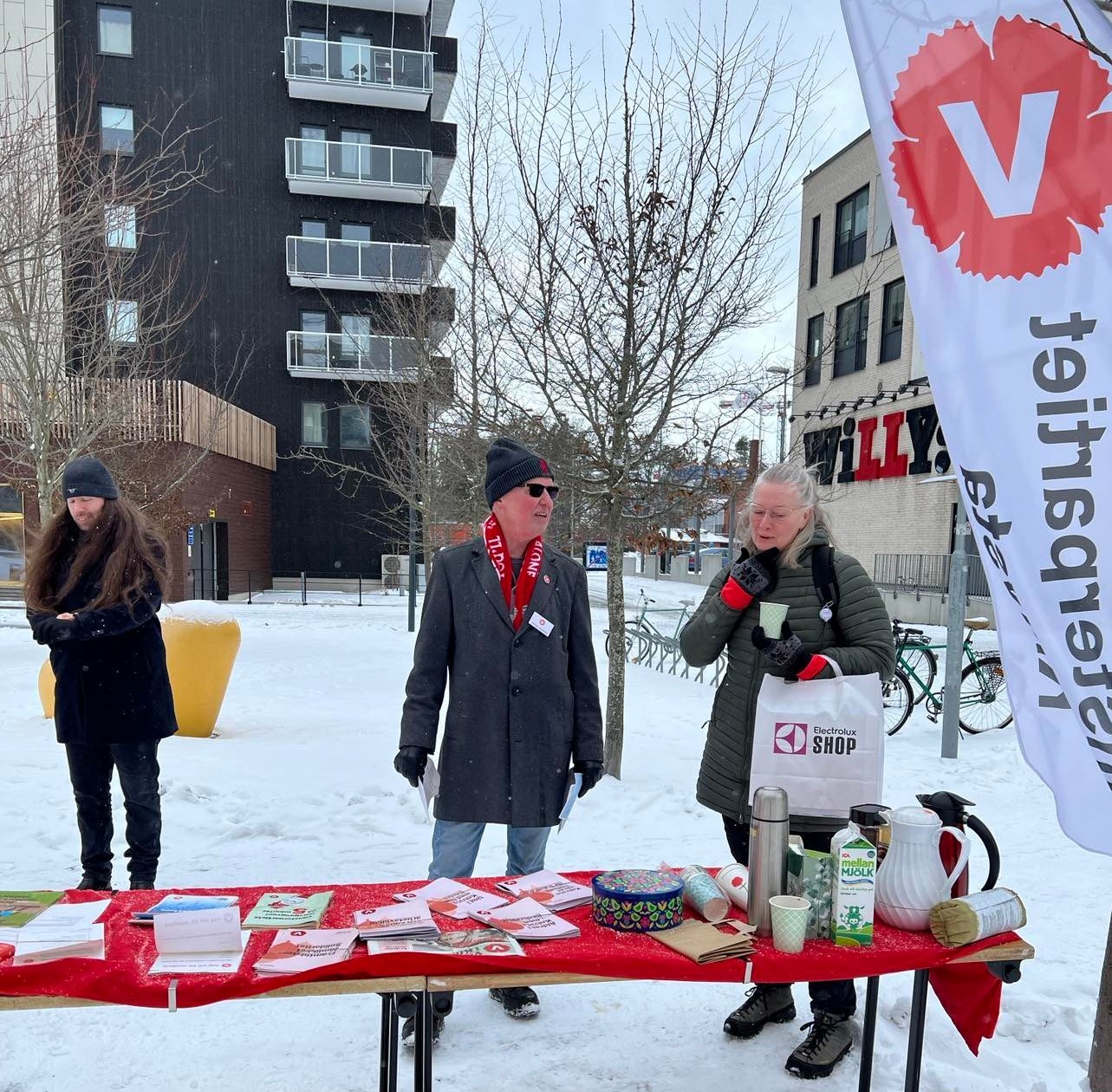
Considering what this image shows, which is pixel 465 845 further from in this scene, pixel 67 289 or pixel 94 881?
pixel 67 289

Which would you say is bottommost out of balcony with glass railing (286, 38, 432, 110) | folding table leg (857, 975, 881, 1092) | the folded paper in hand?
folding table leg (857, 975, 881, 1092)

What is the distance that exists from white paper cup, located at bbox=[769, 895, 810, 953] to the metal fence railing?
57.2 ft

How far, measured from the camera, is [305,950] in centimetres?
200

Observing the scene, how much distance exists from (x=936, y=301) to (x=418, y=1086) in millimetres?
2462

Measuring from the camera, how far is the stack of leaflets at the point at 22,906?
7.02 feet

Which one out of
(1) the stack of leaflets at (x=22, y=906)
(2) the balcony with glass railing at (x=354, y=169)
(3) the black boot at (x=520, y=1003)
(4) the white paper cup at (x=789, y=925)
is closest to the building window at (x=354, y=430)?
(2) the balcony with glass railing at (x=354, y=169)

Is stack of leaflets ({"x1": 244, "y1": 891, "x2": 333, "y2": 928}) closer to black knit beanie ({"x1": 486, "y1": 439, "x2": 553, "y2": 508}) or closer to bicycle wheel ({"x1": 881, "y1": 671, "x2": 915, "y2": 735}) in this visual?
black knit beanie ({"x1": 486, "y1": 439, "x2": 553, "y2": 508})

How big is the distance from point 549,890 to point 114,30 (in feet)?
92.8

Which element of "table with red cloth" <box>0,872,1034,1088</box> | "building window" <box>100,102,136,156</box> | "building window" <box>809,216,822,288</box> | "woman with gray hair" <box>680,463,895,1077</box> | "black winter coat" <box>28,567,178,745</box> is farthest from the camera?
"building window" <box>809,216,822,288</box>

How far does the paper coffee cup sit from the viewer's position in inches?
105

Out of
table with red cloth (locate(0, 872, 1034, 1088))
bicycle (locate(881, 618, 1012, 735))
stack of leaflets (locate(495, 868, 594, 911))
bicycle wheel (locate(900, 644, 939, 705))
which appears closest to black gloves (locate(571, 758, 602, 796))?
stack of leaflets (locate(495, 868, 594, 911))

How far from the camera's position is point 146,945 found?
6.75ft

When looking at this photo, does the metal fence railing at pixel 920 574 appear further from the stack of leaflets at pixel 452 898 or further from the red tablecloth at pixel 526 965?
the stack of leaflets at pixel 452 898

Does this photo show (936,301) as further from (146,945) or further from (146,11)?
(146,11)
